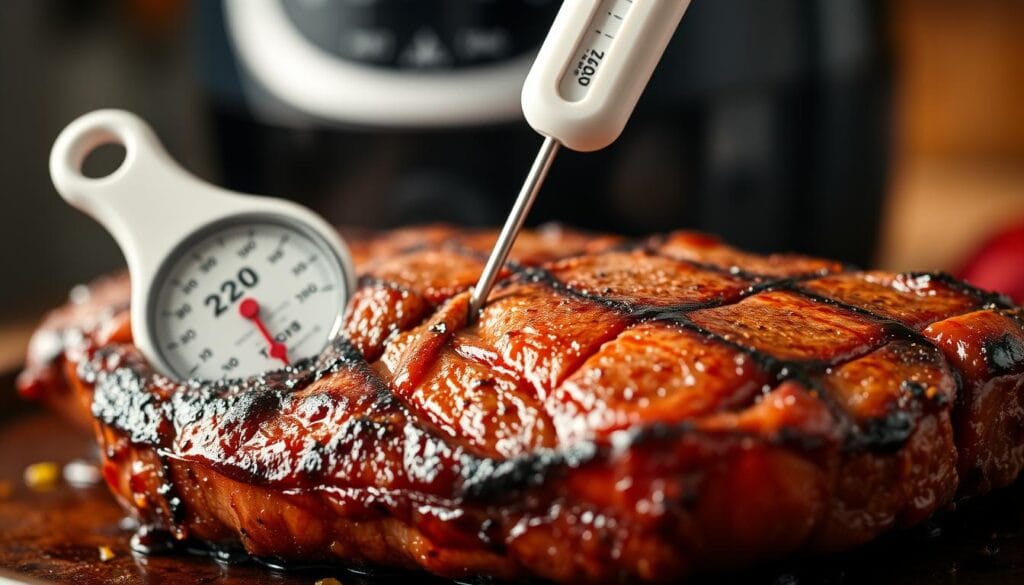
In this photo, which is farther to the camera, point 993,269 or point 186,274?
point 993,269

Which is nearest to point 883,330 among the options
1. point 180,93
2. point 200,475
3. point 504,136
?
point 200,475

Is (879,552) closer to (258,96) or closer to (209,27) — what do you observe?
(258,96)

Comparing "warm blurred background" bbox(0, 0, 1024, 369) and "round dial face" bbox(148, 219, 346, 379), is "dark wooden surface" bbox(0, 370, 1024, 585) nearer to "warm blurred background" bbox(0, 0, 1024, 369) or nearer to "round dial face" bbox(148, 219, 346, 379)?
"round dial face" bbox(148, 219, 346, 379)

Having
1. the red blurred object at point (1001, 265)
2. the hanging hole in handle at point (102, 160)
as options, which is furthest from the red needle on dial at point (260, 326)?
the hanging hole in handle at point (102, 160)

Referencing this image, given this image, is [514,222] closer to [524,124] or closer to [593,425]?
[593,425]

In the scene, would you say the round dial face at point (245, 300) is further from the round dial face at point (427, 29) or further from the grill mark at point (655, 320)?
the round dial face at point (427, 29)

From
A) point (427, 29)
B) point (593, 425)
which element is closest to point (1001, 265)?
point (427, 29)
